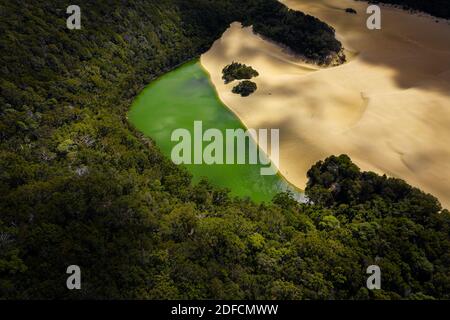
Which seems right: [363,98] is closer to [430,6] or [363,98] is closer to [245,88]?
[245,88]

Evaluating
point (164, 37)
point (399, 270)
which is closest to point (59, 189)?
point (399, 270)

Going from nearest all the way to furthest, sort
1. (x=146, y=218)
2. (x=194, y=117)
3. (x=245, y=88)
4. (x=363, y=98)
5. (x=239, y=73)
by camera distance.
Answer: (x=146, y=218) → (x=194, y=117) → (x=363, y=98) → (x=245, y=88) → (x=239, y=73)

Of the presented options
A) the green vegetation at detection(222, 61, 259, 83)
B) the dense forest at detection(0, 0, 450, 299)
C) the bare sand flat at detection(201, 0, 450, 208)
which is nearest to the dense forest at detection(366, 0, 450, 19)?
the bare sand flat at detection(201, 0, 450, 208)

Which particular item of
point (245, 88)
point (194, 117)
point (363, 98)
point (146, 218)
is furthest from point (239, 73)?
point (146, 218)

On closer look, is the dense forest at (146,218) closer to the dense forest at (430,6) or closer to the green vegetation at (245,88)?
the green vegetation at (245,88)

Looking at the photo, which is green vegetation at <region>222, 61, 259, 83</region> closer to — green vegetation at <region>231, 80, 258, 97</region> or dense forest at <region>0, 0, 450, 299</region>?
green vegetation at <region>231, 80, 258, 97</region>

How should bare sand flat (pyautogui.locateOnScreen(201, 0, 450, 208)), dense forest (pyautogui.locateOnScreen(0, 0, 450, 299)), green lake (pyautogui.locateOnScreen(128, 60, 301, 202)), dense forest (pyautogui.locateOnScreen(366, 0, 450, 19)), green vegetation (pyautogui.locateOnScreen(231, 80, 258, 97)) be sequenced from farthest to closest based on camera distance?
dense forest (pyautogui.locateOnScreen(366, 0, 450, 19)), green vegetation (pyautogui.locateOnScreen(231, 80, 258, 97)), bare sand flat (pyautogui.locateOnScreen(201, 0, 450, 208)), green lake (pyautogui.locateOnScreen(128, 60, 301, 202)), dense forest (pyautogui.locateOnScreen(0, 0, 450, 299))
